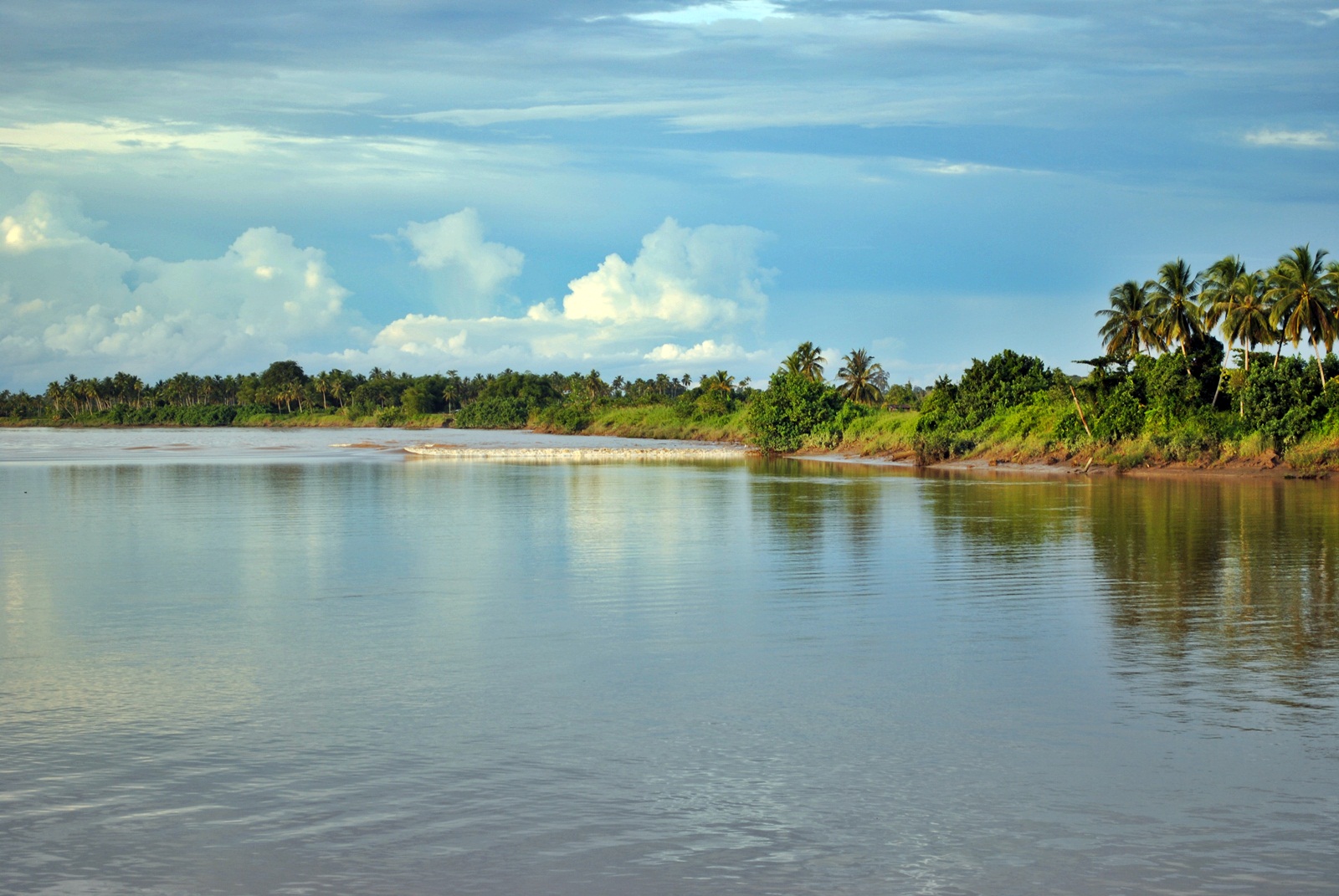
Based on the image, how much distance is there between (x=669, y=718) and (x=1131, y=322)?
219 ft

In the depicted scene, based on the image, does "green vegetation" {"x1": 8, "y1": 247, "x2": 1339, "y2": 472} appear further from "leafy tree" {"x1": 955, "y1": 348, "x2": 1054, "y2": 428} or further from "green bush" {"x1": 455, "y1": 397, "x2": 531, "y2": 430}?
"green bush" {"x1": 455, "y1": 397, "x2": 531, "y2": 430}

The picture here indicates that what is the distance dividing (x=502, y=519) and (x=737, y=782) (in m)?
23.5

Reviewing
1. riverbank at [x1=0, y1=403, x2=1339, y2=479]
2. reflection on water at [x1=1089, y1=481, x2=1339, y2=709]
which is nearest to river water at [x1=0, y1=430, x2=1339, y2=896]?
reflection on water at [x1=1089, y1=481, x2=1339, y2=709]

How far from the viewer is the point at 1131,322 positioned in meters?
71.2

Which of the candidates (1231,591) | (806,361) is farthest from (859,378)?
(1231,591)

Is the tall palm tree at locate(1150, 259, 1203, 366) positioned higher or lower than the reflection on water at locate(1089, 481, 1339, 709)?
higher

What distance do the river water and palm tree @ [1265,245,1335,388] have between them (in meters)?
33.8

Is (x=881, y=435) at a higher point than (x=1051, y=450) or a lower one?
higher

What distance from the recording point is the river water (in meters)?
7.84

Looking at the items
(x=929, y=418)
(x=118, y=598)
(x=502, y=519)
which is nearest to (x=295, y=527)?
(x=502, y=519)

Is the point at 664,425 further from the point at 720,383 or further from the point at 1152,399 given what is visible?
the point at 1152,399

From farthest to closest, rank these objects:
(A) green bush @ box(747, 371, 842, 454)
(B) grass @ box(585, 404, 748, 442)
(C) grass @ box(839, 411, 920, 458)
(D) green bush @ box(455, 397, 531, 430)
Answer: (D) green bush @ box(455, 397, 531, 430) < (B) grass @ box(585, 404, 748, 442) < (A) green bush @ box(747, 371, 842, 454) < (C) grass @ box(839, 411, 920, 458)

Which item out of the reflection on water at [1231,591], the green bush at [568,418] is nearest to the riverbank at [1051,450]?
the reflection on water at [1231,591]

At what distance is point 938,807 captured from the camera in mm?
8797
